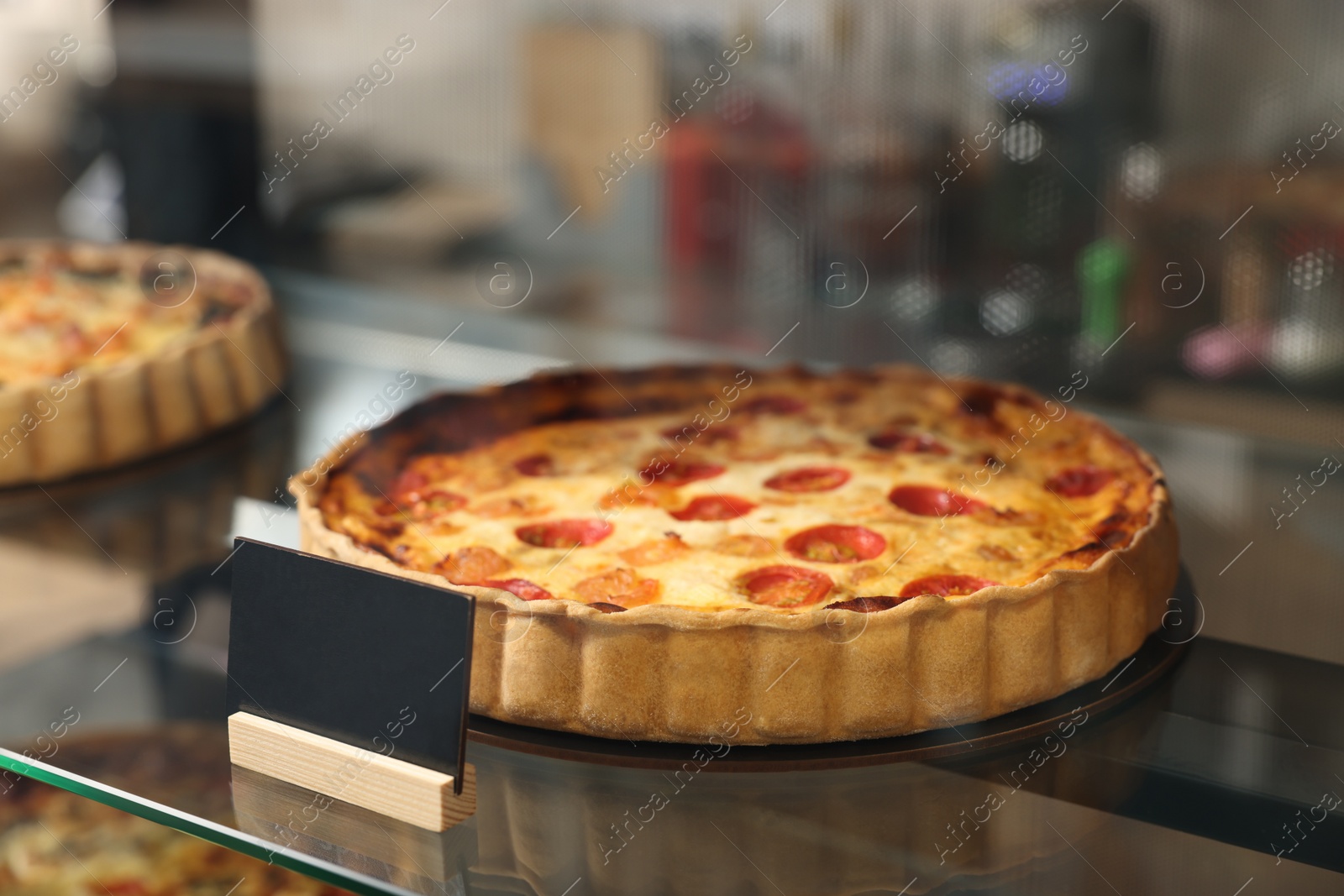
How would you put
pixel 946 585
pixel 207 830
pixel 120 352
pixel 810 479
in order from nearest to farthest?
pixel 207 830
pixel 946 585
pixel 810 479
pixel 120 352

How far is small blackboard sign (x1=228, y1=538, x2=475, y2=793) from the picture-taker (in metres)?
0.83

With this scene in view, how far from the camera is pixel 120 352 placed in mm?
1734

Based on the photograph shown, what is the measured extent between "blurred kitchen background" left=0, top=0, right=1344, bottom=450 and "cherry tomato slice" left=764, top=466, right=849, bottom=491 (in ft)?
1.20

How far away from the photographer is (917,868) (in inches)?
32.4

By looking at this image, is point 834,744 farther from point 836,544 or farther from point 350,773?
point 350,773

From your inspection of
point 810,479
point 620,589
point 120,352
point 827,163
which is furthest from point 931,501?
point 120,352

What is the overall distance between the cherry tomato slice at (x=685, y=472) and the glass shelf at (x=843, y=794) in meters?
0.43

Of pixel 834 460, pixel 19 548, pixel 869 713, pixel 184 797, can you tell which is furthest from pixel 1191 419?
pixel 19 548

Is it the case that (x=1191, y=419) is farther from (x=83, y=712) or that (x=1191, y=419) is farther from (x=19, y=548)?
(x=19, y=548)

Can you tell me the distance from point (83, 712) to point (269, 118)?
1.09 m

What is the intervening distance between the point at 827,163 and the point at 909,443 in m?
0.39

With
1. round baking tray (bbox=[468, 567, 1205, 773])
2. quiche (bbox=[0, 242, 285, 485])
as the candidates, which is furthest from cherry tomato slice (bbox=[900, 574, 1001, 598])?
quiche (bbox=[0, 242, 285, 485])

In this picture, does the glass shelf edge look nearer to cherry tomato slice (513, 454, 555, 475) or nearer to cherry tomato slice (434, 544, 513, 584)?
cherry tomato slice (434, 544, 513, 584)

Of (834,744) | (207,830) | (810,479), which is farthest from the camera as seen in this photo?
(810,479)
